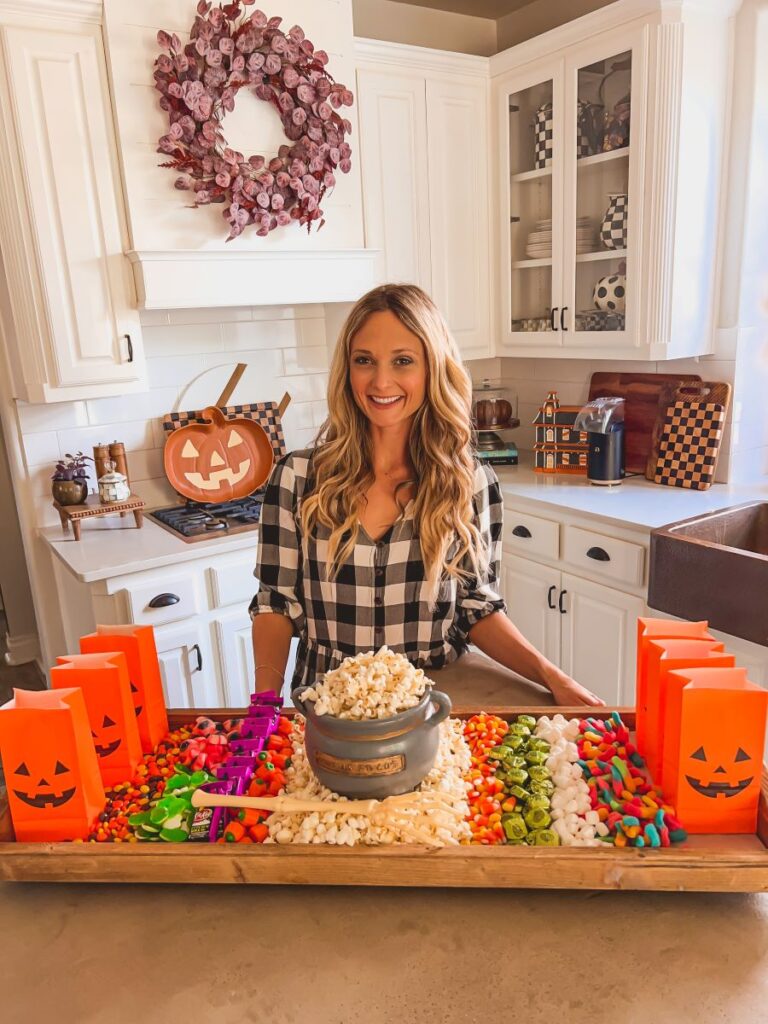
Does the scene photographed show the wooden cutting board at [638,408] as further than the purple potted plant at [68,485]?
Yes

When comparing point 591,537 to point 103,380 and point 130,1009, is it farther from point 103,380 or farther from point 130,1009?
point 130,1009

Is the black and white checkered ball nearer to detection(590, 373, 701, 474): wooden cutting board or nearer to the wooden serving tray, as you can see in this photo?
detection(590, 373, 701, 474): wooden cutting board

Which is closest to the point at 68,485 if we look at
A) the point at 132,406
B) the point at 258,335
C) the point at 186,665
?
the point at 132,406

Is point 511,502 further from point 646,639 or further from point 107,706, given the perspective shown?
point 107,706

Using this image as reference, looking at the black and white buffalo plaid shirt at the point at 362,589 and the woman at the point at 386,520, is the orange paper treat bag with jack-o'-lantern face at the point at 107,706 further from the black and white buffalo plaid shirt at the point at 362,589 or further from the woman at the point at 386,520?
the black and white buffalo plaid shirt at the point at 362,589

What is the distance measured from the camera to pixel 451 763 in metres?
1.10

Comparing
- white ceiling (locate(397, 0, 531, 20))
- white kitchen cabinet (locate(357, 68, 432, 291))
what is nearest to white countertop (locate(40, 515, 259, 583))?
white kitchen cabinet (locate(357, 68, 432, 291))

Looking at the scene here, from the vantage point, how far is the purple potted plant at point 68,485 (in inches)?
103

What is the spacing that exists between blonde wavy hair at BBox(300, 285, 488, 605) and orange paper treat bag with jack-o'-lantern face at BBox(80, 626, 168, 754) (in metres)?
0.49

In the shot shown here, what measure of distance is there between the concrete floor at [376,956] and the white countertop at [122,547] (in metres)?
1.40

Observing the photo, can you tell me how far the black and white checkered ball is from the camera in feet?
9.09

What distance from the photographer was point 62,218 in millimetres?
2354

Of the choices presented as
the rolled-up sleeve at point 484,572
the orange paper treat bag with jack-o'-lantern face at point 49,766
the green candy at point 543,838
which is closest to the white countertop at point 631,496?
the rolled-up sleeve at point 484,572

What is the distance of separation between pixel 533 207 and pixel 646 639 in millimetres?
2440
